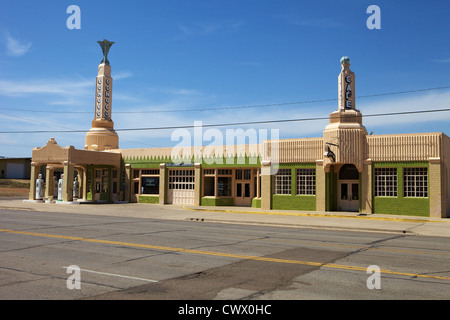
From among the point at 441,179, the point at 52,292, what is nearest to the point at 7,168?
the point at 441,179

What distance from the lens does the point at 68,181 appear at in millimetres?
35750

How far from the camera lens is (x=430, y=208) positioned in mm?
25094

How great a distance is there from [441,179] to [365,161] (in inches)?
177

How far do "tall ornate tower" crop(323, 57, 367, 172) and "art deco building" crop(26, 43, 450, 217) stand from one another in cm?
6

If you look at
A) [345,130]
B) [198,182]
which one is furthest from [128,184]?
[345,130]

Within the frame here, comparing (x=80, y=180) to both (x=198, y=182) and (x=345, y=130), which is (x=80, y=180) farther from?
(x=345, y=130)

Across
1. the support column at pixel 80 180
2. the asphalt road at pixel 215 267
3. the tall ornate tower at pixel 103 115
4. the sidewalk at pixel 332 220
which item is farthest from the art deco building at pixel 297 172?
the asphalt road at pixel 215 267

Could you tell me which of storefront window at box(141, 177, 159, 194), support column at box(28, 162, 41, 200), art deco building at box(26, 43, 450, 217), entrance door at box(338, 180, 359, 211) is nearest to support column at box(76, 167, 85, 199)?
art deco building at box(26, 43, 450, 217)

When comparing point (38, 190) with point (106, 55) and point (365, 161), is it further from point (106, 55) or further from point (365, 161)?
point (365, 161)

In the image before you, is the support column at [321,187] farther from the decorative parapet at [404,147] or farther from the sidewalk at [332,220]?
the decorative parapet at [404,147]

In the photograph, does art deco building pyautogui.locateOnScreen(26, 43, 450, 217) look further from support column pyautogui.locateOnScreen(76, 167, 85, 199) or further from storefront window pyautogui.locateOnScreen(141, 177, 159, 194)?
support column pyautogui.locateOnScreen(76, 167, 85, 199)

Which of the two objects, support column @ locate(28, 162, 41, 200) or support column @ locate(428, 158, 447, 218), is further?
support column @ locate(28, 162, 41, 200)

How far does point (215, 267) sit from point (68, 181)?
29560 millimetres

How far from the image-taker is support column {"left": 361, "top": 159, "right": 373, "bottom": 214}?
2681cm
